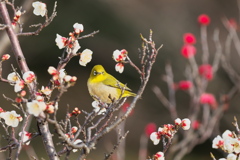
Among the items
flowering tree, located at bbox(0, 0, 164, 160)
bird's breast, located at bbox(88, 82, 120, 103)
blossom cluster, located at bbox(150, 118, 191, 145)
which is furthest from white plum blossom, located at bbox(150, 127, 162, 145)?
bird's breast, located at bbox(88, 82, 120, 103)

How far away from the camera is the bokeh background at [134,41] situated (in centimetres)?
1030

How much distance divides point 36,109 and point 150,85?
903cm

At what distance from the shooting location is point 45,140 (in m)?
1.88

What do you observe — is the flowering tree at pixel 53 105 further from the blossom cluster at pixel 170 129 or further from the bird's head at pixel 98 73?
the bird's head at pixel 98 73

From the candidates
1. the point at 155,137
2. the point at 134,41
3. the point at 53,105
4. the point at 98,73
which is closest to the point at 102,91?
the point at 98,73

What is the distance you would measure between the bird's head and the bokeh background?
695 centimetres

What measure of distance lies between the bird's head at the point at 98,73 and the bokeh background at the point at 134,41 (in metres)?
6.95

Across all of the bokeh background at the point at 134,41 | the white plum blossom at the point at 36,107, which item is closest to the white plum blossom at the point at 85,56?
the white plum blossom at the point at 36,107

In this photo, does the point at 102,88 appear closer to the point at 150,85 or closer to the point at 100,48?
the point at 150,85

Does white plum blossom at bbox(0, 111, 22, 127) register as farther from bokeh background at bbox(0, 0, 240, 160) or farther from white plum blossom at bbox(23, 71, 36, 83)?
bokeh background at bbox(0, 0, 240, 160)

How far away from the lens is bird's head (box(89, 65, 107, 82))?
2.70 m

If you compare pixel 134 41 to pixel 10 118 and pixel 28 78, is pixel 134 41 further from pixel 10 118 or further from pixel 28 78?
pixel 28 78

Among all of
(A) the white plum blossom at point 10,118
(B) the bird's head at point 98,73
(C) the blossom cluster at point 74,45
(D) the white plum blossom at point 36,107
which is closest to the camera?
(D) the white plum blossom at point 36,107

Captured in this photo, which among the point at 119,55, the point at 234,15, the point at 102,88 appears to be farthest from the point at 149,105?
the point at 119,55
